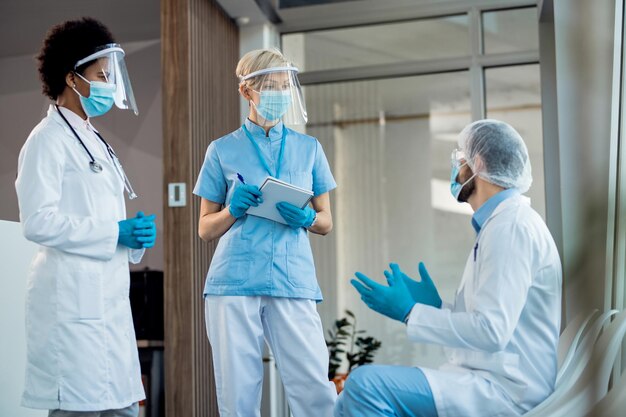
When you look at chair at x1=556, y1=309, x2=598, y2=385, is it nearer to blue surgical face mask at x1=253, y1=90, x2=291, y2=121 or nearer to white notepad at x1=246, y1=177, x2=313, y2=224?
white notepad at x1=246, y1=177, x2=313, y2=224

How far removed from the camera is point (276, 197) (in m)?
2.06

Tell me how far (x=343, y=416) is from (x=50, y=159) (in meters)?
0.99

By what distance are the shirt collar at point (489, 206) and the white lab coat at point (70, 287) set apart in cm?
96

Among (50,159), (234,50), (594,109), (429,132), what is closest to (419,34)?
(429,132)

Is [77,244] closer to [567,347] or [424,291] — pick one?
[424,291]

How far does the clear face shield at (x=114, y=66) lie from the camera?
6.62 feet

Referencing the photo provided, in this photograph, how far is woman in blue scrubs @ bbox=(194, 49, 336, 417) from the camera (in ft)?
6.73

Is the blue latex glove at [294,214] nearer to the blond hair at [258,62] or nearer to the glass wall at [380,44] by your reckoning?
the blond hair at [258,62]

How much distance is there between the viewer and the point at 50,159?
1.80m

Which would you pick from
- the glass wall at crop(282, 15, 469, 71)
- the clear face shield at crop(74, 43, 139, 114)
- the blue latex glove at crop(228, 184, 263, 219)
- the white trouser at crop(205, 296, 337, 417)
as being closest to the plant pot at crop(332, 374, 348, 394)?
the white trouser at crop(205, 296, 337, 417)

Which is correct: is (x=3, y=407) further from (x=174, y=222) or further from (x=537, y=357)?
(x=537, y=357)

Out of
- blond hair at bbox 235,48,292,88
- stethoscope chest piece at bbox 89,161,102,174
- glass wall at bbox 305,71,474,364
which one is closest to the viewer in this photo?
stethoscope chest piece at bbox 89,161,102,174

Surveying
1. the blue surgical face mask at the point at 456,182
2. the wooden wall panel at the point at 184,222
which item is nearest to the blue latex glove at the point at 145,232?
the blue surgical face mask at the point at 456,182

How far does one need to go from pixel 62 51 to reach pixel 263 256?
83 cm
